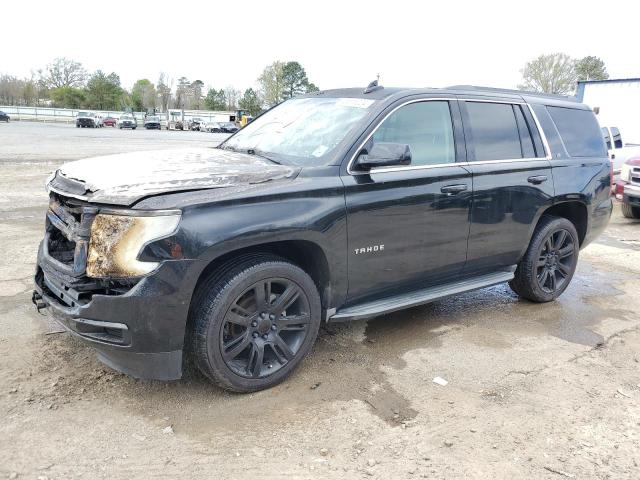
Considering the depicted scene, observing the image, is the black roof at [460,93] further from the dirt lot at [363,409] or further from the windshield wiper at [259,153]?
the dirt lot at [363,409]

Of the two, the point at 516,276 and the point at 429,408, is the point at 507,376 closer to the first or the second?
the point at 429,408

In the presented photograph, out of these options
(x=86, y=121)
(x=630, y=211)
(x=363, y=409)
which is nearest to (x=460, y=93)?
(x=363, y=409)

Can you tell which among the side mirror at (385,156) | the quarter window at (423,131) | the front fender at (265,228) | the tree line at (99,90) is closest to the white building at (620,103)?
the quarter window at (423,131)

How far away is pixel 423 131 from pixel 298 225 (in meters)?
1.46

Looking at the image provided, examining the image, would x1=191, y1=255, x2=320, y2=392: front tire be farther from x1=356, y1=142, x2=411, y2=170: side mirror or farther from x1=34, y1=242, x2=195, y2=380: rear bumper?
x1=356, y1=142, x2=411, y2=170: side mirror

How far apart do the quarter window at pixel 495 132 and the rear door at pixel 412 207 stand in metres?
0.21

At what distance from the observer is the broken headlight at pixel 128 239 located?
299 centimetres

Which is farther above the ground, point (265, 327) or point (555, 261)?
point (555, 261)

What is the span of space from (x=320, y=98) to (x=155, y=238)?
2.21 m

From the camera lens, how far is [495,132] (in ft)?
15.7

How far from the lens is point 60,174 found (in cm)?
361

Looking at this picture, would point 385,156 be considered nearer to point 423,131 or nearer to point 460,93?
point 423,131

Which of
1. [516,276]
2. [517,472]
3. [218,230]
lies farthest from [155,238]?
[516,276]

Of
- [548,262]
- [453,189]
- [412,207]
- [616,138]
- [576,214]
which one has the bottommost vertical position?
[548,262]
